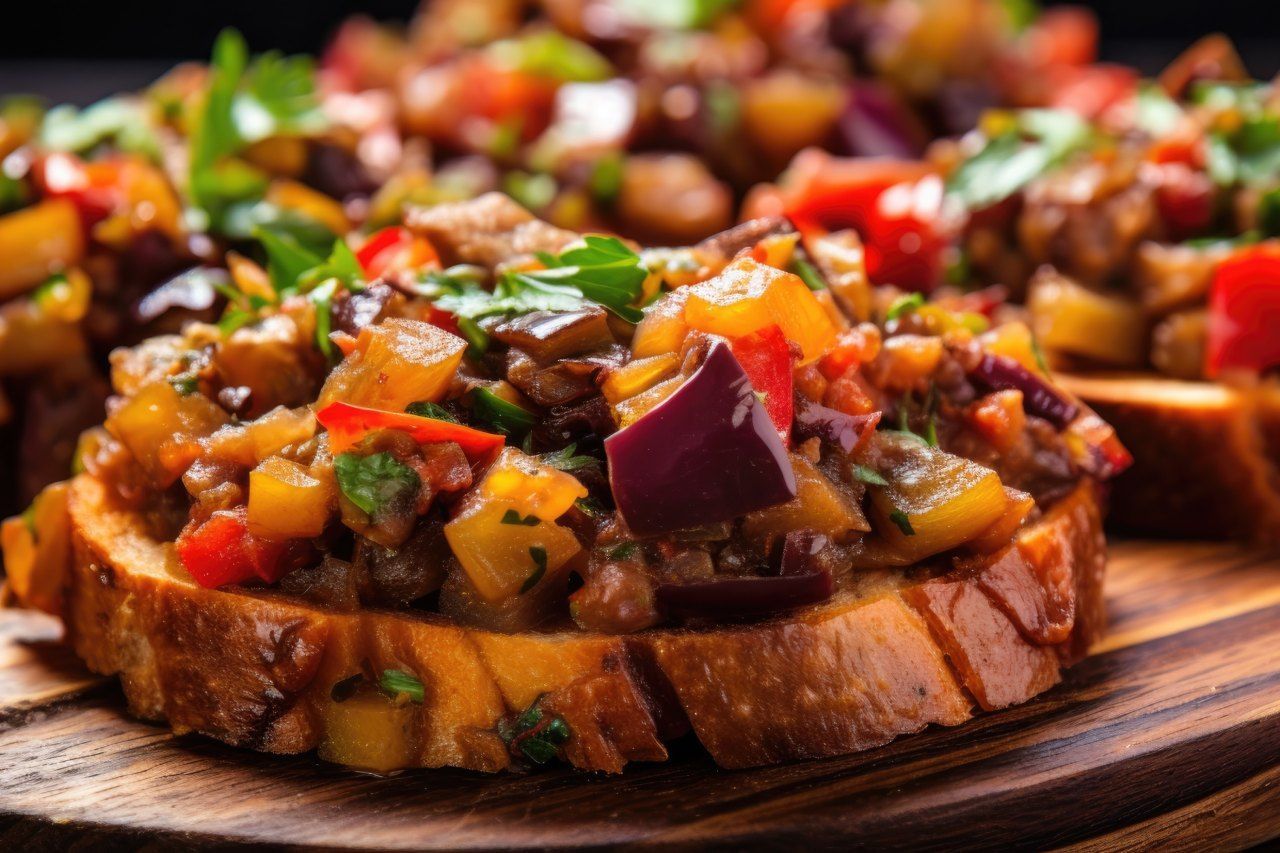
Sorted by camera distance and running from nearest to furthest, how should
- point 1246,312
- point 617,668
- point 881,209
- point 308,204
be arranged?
point 617,668
point 1246,312
point 308,204
point 881,209

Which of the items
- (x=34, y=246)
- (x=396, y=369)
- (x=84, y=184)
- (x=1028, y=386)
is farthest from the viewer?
(x=84, y=184)

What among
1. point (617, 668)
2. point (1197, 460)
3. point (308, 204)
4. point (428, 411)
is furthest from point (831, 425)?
point (308, 204)

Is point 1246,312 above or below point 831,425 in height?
below

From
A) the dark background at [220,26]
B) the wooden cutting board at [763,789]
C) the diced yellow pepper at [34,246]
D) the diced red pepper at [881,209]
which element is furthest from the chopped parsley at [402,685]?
the dark background at [220,26]

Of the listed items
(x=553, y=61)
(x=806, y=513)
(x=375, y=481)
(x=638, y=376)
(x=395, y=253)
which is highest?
(x=553, y=61)

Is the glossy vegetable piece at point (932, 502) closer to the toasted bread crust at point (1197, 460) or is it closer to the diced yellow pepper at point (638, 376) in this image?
the diced yellow pepper at point (638, 376)

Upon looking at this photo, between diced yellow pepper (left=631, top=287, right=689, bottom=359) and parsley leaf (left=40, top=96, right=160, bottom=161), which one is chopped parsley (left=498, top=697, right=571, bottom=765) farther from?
parsley leaf (left=40, top=96, right=160, bottom=161)

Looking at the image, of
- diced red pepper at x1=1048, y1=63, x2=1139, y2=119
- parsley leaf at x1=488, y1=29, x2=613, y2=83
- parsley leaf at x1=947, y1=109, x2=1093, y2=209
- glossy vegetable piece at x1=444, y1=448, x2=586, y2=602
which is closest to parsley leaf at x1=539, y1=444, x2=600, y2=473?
glossy vegetable piece at x1=444, y1=448, x2=586, y2=602

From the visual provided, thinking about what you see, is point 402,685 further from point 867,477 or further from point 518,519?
point 867,477
